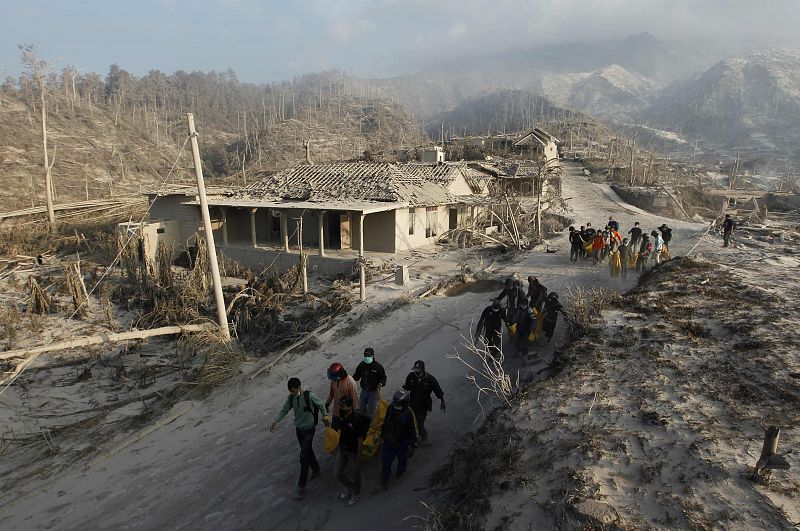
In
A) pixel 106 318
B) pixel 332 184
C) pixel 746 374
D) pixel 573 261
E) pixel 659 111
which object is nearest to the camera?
pixel 746 374

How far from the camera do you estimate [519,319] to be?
8844 millimetres

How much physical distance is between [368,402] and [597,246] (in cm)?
1117

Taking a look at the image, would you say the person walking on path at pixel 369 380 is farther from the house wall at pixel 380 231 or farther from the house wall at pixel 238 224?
the house wall at pixel 238 224

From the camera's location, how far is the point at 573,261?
632 inches

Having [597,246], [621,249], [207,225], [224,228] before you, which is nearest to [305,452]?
[207,225]

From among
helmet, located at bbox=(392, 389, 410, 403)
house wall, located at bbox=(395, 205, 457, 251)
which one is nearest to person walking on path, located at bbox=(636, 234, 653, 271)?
house wall, located at bbox=(395, 205, 457, 251)

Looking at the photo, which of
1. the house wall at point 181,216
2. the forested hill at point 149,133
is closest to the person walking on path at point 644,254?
the forested hill at point 149,133

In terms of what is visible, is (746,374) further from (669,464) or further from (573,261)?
(573,261)

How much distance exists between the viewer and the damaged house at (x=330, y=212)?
19.9 metres

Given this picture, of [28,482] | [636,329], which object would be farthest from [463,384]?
[28,482]

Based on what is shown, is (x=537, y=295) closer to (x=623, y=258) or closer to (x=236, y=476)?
(x=623, y=258)

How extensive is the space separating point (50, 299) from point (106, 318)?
2294 mm

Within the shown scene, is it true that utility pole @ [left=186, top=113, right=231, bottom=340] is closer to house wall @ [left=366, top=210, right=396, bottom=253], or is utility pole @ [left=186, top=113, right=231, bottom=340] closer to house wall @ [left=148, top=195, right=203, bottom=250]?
house wall @ [left=366, top=210, right=396, bottom=253]

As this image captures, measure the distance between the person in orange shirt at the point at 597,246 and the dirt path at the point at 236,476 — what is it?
737cm
